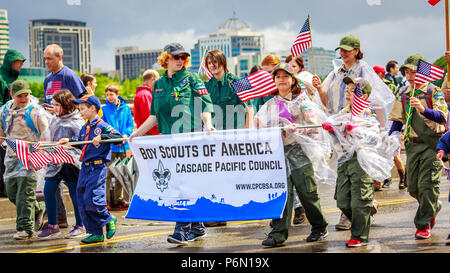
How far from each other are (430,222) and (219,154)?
2.52 meters

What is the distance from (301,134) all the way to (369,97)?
886 mm

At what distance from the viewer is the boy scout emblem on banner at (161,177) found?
723 cm

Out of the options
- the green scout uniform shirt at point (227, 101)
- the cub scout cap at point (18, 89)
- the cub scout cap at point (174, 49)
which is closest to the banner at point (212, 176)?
the cub scout cap at point (174, 49)

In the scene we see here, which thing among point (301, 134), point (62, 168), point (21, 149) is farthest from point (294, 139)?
point (21, 149)

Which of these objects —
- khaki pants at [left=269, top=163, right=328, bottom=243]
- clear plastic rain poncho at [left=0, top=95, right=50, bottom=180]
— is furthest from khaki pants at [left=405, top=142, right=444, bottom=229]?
clear plastic rain poncho at [left=0, top=95, right=50, bottom=180]

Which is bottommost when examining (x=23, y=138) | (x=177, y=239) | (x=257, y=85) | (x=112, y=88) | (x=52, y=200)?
(x=177, y=239)

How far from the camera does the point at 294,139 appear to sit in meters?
6.99

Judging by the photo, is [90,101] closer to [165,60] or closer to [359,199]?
[165,60]

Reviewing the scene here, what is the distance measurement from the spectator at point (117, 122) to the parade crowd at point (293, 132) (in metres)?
1.79

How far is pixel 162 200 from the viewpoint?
7262mm

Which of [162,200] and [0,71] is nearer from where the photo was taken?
[162,200]

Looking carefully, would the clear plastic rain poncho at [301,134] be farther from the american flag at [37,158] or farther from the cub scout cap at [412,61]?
the american flag at [37,158]
